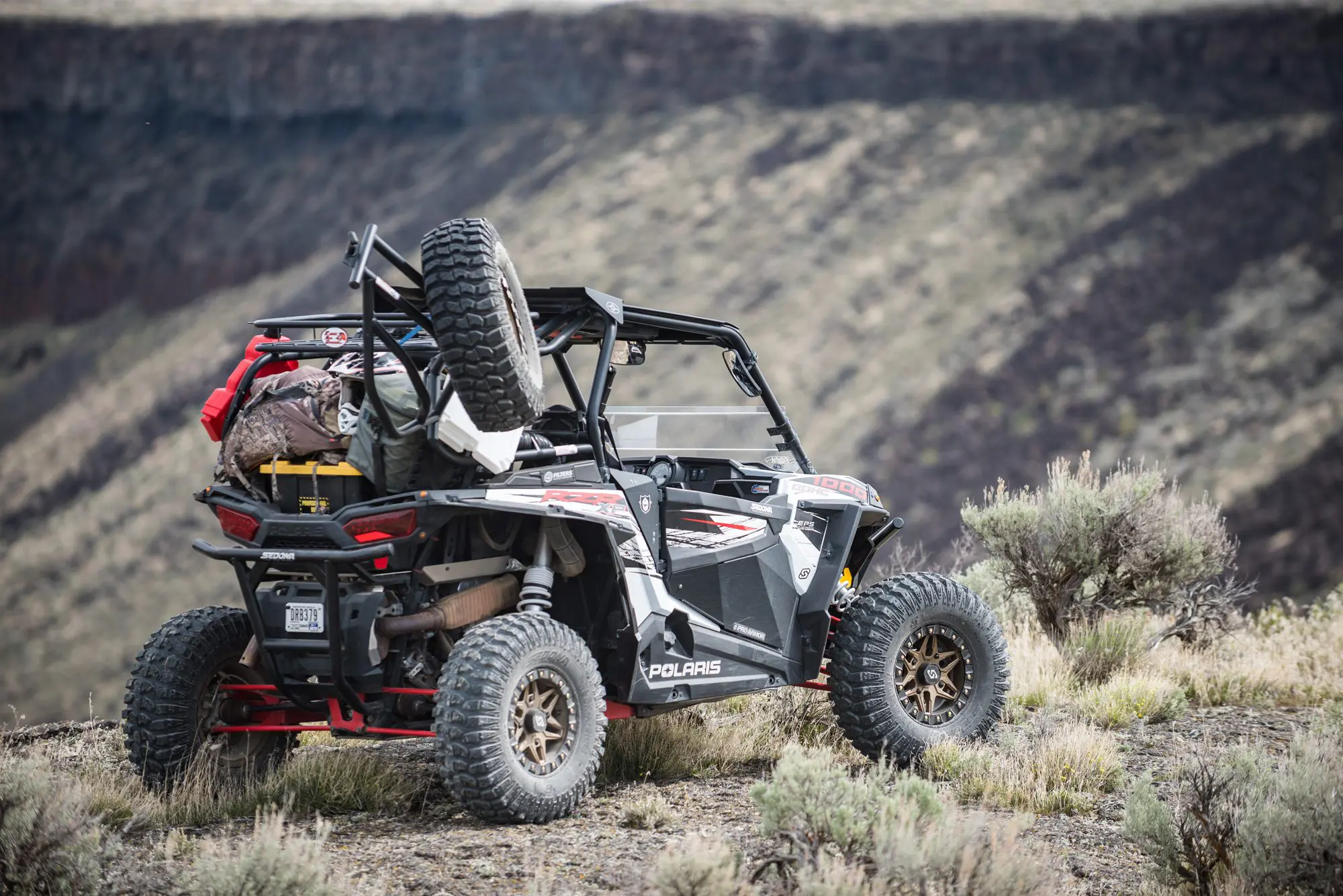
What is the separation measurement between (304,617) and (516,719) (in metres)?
1.09

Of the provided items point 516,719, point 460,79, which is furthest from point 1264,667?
point 460,79

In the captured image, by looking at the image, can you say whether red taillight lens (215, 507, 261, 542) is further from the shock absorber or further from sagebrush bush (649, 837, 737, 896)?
sagebrush bush (649, 837, 737, 896)

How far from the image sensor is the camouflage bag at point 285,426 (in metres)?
6.55

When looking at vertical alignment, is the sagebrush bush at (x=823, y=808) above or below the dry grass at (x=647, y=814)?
above

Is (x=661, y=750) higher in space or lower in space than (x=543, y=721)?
lower

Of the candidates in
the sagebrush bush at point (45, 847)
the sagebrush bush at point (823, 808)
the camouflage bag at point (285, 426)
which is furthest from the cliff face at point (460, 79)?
the sagebrush bush at point (45, 847)

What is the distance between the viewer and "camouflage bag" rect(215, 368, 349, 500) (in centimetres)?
655

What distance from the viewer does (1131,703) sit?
32.0 feet

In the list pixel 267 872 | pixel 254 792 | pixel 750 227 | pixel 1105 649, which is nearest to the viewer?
pixel 267 872

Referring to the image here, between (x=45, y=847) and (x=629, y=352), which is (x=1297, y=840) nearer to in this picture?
(x=629, y=352)

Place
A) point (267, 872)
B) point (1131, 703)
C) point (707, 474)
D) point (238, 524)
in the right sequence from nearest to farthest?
point (267, 872) → point (238, 524) → point (707, 474) → point (1131, 703)

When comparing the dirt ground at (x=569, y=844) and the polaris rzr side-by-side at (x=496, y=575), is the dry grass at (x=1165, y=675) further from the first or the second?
the polaris rzr side-by-side at (x=496, y=575)

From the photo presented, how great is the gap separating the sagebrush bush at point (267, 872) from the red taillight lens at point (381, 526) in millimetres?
1505

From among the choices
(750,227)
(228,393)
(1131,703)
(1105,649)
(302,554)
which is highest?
(750,227)
